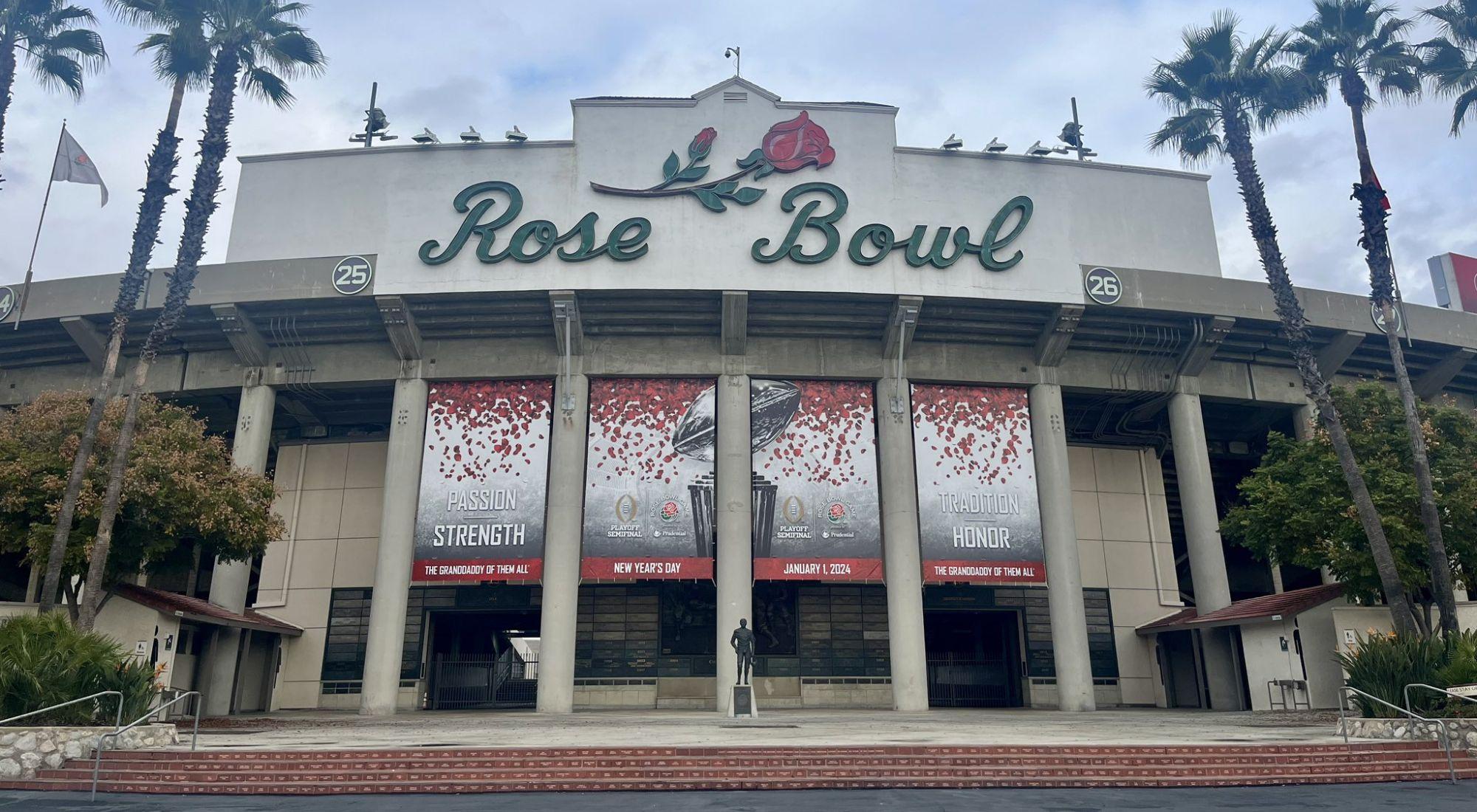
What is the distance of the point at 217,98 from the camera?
941 inches

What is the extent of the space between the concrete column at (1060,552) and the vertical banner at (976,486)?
1.15ft

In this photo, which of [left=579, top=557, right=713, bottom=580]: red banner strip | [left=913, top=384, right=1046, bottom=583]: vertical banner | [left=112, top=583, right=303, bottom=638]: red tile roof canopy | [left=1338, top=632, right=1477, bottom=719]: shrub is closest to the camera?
[left=1338, top=632, right=1477, bottom=719]: shrub

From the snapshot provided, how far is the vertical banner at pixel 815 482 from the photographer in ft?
95.5

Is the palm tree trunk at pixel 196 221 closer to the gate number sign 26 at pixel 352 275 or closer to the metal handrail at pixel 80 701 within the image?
the gate number sign 26 at pixel 352 275

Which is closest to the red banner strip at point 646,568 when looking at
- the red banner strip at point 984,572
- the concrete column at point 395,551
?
the concrete column at point 395,551

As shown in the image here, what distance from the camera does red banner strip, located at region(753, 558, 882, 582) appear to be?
28.8 m

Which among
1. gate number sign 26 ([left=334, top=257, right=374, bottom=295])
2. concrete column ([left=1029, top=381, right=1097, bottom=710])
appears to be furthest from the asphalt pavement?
gate number sign 26 ([left=334, top=257, right=374, bottom=295])

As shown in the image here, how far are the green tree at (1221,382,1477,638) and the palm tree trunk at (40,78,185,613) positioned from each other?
29.4m

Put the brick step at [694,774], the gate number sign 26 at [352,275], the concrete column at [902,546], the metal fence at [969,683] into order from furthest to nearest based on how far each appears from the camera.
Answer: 1. the metal fence at [969,683]
2. the gate number sign 26 at [352,275]
3. the concrete column at [902,546]
4. the brick step at [694,774]

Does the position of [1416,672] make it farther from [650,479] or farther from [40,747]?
[40,747]

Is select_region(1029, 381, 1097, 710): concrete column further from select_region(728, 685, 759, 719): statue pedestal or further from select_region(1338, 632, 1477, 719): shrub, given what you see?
select_region(728, 685, 759, 719): statue pedestal

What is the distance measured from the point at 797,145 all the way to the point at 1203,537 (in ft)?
59.4

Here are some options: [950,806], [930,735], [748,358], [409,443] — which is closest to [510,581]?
[409,443]

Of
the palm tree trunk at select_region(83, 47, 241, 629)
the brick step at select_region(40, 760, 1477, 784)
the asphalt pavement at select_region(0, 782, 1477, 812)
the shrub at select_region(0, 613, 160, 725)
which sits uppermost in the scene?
the palm tree trunk at select_region(83, 47, 241, 629)
